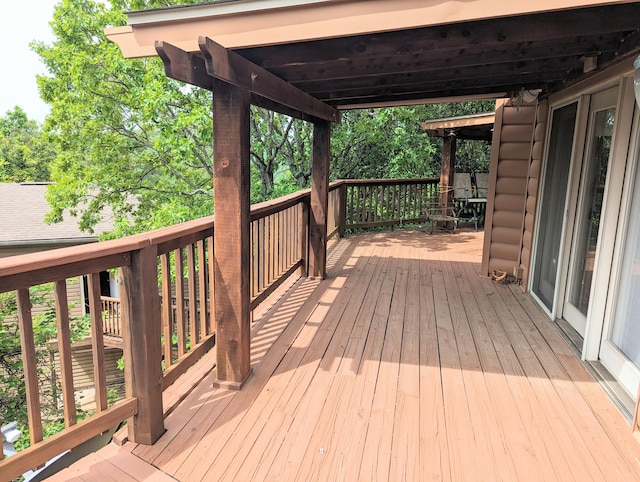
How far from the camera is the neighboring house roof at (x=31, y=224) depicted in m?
8.37

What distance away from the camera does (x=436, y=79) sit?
9.80 feet

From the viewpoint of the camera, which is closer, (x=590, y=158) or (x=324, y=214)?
(x=590, y=158)

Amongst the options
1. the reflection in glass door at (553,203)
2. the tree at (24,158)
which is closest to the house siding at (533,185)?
the reflection in glass door at (553,203)

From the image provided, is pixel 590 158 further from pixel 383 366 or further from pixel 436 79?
pixel 383 366

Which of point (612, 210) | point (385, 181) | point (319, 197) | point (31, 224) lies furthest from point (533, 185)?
point (31, 224)

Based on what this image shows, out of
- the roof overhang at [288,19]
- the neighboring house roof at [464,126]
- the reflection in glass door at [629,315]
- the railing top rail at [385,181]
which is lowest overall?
the reflection in glass door at [629,315]

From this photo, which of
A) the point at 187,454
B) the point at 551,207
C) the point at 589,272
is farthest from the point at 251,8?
the point at 551,207

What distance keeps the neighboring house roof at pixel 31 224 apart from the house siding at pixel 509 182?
27.8ft

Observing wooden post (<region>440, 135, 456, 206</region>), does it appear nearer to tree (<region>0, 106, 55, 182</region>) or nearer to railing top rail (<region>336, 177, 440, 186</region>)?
railing top rail (<region>336, 177, 440, 186</region>)

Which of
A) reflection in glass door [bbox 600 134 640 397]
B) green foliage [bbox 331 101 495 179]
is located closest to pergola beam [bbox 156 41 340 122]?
reflection in glass door [bbox 600 134 640 397]

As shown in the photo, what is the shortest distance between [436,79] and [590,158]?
1.28 metres

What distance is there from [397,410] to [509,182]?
10.6 feet

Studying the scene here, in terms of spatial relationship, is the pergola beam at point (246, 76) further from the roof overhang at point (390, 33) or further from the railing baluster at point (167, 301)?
the railing baluster at point (167, 301)

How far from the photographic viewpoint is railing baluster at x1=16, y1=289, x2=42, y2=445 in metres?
1.34
